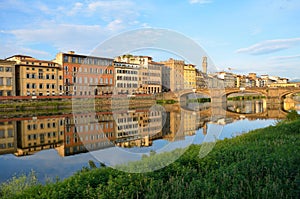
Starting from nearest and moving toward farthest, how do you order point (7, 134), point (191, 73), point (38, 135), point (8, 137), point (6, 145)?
point (191, 73) → point (6, 145) → point (8, 137) → point (7, 134) → point (38, 135)

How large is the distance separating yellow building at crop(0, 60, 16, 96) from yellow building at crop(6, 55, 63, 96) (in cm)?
131

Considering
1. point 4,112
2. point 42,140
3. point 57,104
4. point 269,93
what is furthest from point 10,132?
point 269,93

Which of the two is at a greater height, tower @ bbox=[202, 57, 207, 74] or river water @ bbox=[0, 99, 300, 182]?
tower @ bbox=[202, 57, 207, 74]

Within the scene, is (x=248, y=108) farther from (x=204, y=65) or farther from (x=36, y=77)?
(x=204, y=65)

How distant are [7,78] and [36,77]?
14.0ft

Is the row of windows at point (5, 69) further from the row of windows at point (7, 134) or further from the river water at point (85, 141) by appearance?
the row of windows at point (7, 134)

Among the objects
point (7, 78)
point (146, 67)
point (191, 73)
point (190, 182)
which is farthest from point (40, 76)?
point (190, 182)

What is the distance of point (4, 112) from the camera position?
97.6 ft

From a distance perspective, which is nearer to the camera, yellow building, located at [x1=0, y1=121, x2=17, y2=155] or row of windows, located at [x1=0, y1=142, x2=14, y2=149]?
yellow building, located at [x1=0, y1=121, x2=17, y2=155]

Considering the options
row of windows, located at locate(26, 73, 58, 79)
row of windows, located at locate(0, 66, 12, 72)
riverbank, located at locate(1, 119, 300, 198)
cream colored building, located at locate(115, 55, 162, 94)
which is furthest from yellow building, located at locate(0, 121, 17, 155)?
row of windows, located at locate(26, 73, 58, 79)

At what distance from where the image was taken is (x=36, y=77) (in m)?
41.2

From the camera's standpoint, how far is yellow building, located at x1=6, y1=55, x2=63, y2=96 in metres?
39.8

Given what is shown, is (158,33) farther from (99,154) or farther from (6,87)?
(6,87)

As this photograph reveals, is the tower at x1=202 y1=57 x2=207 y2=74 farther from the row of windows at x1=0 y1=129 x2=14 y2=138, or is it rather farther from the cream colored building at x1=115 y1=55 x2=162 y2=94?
the row of windows at x1=0 y1=129 x2=14 y2=138
